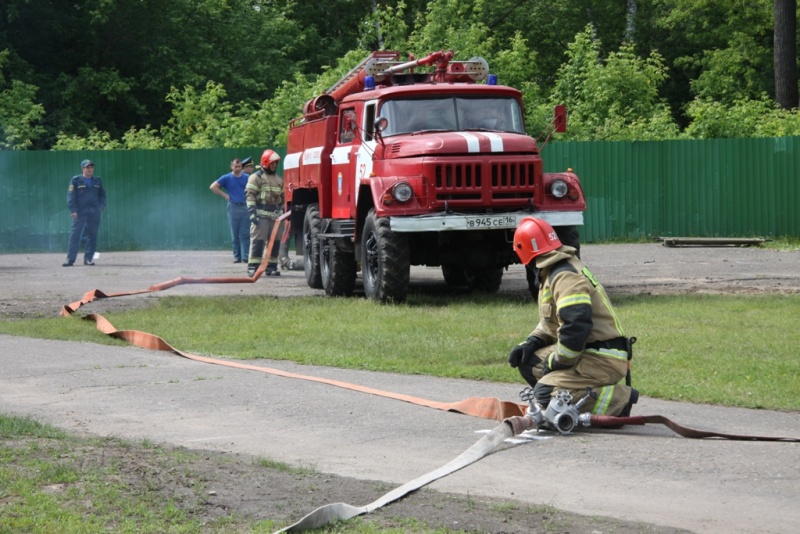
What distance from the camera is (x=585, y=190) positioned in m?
28.5

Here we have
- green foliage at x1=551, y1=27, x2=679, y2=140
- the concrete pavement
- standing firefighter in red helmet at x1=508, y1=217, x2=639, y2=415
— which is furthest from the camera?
green foliage at x1=551, y1=27, x2=679, y2=140

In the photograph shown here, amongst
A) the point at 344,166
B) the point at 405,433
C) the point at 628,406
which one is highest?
the point at 344,166

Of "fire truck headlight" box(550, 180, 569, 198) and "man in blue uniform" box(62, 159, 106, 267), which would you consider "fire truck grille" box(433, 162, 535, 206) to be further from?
"man in blue uniform" box(62, 159, 106, 267)

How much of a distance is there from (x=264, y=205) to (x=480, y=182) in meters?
6.93

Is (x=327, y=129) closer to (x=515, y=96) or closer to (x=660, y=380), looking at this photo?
(x=515, y=96)

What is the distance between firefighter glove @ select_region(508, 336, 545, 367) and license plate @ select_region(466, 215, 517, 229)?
6.53 metres

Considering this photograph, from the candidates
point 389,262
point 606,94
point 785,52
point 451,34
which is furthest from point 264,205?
point 785,52

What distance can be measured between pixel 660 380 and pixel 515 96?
6801 mm

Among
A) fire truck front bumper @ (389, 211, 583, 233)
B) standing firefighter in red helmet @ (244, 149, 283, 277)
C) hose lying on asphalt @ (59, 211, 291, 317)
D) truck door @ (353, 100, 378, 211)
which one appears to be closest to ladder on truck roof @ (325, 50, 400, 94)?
truck door @ (353, 100, 378, 211)

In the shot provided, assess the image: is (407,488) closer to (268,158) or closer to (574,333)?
(574,333)

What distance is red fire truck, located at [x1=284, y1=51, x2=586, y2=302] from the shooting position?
47.1ft

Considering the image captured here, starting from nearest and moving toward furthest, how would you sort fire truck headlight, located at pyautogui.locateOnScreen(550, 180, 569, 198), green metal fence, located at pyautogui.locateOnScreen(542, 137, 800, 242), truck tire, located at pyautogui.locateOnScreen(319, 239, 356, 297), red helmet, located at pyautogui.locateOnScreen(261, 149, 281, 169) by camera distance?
fire truck headlight, located at pyautogui.locateOnScreen(550, 180, 569, 198) → truck tire, located at pyautogui.locateOnScreen(319, 239, 356, 297) → red helmet, located at pyautogui.locateOnScreen(261, 149, 281, 169) → green metal fence, located at pyautogui.locateOnScreen(542, 137, 800, 242)

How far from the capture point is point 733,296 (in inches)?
591

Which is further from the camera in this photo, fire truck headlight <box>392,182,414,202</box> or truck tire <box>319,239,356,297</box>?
truck tire <box>319,239,356,297</box>
